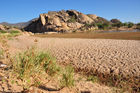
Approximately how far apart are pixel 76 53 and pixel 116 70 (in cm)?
283

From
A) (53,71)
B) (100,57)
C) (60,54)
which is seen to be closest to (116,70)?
(100,57)

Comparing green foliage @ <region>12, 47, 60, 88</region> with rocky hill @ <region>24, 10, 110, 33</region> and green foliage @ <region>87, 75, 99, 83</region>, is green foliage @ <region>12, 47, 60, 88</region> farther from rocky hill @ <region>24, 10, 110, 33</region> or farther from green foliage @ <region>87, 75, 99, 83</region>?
rocky hill @ <region>24, 10, 110, 33</region>

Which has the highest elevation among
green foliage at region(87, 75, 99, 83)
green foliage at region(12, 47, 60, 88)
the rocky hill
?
the rocky hill

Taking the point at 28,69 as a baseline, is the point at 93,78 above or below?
below

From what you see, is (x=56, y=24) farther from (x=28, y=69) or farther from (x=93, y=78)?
(x=28, y=69)

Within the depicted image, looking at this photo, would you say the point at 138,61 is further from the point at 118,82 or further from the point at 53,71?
the point at 53,71

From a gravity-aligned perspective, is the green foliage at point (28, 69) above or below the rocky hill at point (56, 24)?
below

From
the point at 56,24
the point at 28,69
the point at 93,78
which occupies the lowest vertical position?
the point at 93,78

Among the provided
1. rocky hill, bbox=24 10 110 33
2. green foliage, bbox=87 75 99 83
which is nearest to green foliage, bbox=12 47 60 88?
green foliage, bbox=87 75 99 83

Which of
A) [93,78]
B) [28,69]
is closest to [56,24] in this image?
[93,78]

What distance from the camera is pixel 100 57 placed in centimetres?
703

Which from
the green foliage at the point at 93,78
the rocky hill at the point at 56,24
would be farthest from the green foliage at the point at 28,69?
the rocky hill at the point at 56,24

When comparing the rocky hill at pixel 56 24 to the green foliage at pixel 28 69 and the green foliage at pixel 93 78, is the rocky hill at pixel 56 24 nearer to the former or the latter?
the green foliage at pixel 93 78

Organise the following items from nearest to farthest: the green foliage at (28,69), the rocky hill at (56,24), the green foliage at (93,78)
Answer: the green foliage at (28,69)
the green foliage at (93,78)
the rocky hill at (56,24)
